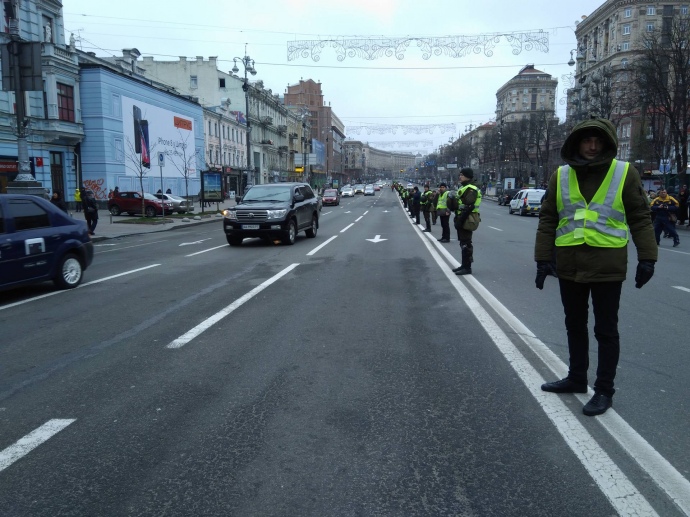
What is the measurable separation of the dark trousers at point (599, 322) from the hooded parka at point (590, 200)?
110 mm

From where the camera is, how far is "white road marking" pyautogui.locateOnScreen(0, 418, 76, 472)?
3.31m

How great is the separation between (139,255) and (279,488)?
12680 mm

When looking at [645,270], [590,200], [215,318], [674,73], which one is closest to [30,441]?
[215,318]

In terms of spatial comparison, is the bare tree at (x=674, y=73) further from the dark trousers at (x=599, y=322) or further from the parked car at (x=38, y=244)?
the dark trousers at (x=599, y=322)

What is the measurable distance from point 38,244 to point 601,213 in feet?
25.5

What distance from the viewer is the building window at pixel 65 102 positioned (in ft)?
113

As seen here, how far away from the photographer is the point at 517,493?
9.55 ft

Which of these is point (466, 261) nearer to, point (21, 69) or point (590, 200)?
point (590, 200)

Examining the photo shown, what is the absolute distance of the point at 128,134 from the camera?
3978 centimetres

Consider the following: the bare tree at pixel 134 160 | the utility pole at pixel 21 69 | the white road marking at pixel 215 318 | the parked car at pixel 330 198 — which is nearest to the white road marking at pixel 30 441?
the white road marking at pixel 215 318

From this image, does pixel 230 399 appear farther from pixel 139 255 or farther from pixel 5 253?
pixel 139 255

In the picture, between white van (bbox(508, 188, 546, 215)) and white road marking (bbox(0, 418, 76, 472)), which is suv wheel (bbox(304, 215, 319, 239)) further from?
white van (bbox(508, 188, 546, 215))

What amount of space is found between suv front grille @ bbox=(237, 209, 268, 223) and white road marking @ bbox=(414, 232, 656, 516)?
10.3 meters

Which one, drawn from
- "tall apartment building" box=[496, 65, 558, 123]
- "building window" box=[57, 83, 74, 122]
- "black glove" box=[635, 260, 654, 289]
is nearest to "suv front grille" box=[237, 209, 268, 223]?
"black glove" box=[635, 260, 654, 289]
